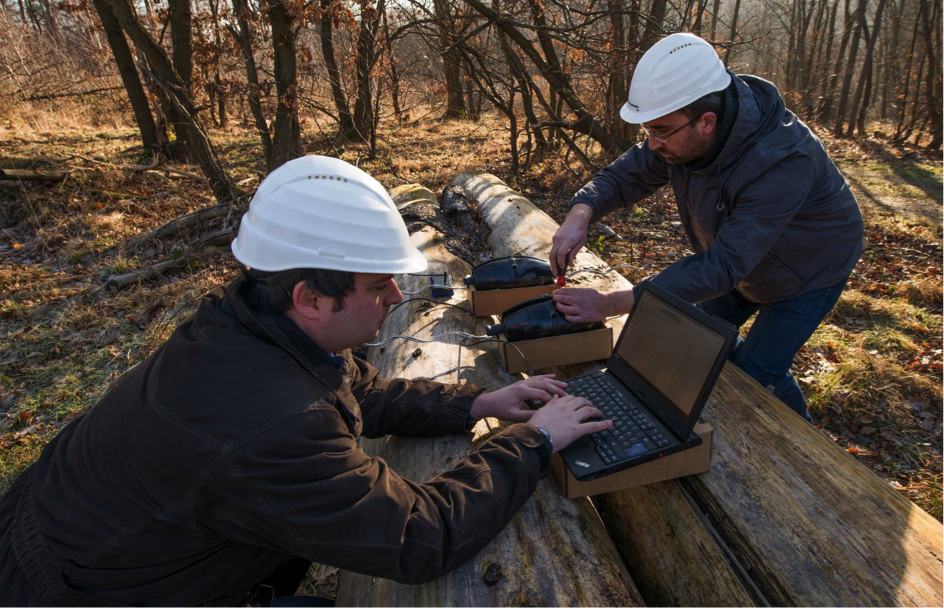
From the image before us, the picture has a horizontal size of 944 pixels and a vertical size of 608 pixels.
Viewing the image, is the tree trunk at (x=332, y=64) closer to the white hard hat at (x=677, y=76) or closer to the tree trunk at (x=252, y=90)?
the tree trunk at (x=252, y=90)

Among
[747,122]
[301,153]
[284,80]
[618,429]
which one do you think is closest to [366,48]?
[284,80]

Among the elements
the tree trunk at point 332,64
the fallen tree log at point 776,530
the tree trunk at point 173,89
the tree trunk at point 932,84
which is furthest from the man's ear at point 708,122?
the tree trunk at point 932,84

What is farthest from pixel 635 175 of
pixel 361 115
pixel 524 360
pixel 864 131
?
pixel 864 131

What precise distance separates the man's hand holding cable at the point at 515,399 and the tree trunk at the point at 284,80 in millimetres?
6945

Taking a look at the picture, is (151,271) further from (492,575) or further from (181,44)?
(181,44)

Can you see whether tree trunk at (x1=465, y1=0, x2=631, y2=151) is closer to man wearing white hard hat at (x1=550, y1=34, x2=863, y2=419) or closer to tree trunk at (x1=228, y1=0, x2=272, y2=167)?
tree trunk at (x1=228, y1=0, x2=272, y2=167)

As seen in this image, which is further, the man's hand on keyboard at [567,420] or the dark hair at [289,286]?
the man's hand on keyboard at [567,420]

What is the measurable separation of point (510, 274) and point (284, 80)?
658cm

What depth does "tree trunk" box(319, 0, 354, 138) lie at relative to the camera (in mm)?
7931

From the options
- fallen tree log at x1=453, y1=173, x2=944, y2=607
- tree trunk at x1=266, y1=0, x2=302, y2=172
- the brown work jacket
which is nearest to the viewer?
the brown work jacket

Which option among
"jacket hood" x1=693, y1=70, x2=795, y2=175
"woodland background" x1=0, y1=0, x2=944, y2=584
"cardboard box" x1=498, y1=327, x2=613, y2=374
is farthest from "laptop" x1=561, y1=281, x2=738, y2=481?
"woodland background" x1=0, y1=0, x2=944, y2=584

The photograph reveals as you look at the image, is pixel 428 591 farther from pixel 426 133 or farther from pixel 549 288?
pixel 426 133

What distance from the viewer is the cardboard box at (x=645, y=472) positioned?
167 cm

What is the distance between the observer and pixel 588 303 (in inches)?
89.7
